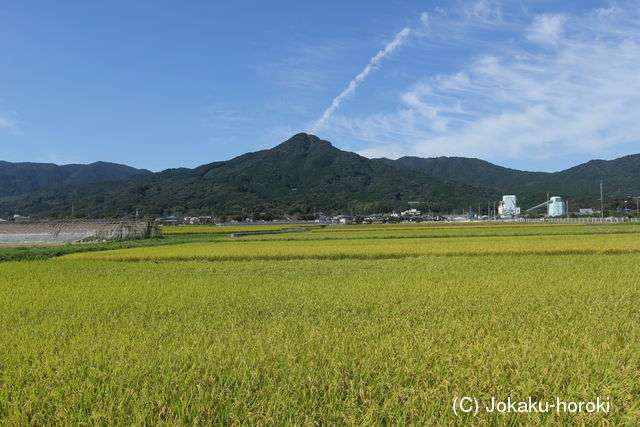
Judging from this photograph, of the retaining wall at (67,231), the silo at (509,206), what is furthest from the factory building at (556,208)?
the retaining wall at (67,231)

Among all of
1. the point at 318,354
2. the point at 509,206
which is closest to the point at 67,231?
the point at 318,354

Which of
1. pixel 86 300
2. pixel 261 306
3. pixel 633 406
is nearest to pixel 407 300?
pixel 261 306

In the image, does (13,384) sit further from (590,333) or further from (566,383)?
(590,333)

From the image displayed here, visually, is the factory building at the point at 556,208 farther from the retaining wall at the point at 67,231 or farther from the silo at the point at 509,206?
the retaining wall at the point at 67,231

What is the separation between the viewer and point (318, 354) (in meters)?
4.45

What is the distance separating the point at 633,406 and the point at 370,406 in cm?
216

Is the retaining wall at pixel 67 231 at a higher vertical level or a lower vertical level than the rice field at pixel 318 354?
higher

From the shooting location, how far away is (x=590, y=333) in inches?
210

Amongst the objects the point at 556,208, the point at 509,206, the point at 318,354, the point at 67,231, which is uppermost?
the point at 509,206

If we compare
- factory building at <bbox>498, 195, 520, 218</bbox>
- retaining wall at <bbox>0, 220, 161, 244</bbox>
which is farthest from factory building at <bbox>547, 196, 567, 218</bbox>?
retaining wall at <bbox>0, 220, 161, 244</bbox>

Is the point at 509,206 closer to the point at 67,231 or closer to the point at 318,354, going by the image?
the point at 67,231

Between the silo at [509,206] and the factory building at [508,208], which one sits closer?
the factory building at [508,208]

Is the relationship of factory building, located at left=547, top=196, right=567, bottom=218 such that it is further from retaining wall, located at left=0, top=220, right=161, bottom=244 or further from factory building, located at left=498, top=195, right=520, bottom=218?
retaining wall, located at left=0, top=220, right=161, bottom=244

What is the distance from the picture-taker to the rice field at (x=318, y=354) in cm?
336
